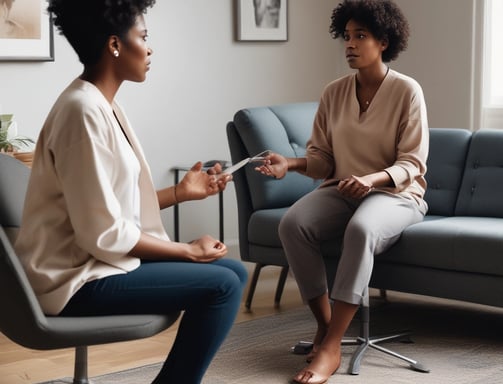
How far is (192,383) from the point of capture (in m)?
2.21

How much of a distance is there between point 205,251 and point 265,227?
1.69m

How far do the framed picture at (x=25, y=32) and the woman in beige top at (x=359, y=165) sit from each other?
143cm

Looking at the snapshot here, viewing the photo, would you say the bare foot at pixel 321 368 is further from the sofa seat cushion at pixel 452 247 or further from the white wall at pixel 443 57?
the white wall at pixel 443 57

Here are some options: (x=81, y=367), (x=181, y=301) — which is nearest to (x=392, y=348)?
(x=81, y=367)

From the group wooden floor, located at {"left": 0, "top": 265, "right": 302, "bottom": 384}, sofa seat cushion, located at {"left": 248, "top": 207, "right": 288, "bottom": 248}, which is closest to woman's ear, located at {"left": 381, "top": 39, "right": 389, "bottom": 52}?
sofa seat cushion, located at {"left": 248, "top": 207, "right": 288, "bottom": 248}

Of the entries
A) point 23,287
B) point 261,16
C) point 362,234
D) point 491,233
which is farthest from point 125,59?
point 261,16

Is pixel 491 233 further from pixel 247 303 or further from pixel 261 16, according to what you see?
pixel 261 16

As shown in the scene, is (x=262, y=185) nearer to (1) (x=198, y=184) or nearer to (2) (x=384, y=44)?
(2) (x=384, y=44)

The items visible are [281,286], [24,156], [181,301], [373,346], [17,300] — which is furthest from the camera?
[281,286]

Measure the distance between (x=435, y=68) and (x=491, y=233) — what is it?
198 cm

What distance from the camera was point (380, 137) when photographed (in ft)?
11.0

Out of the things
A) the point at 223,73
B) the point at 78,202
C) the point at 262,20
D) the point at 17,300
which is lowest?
the point at 17,300

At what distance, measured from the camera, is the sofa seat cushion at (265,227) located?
3.92 m

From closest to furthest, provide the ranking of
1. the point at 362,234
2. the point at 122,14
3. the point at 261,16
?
the point at 122,14 < the point at 362,234 < the point at 261,16
